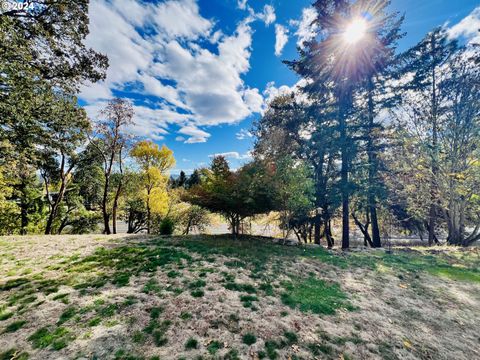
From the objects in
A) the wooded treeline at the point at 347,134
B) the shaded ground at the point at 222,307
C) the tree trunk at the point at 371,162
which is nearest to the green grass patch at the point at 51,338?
the shaded ground at the point at 222,307

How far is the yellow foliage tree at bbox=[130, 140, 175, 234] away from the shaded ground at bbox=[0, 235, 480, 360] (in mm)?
10875

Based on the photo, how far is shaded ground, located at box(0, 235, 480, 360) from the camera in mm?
3598

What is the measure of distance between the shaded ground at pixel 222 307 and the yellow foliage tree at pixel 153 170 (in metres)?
10.9

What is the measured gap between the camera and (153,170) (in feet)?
61.9

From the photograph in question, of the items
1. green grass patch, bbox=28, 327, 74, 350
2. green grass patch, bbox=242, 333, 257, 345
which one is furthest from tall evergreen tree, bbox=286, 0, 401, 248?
green grass patch, bbox=28, 327, 74, 350

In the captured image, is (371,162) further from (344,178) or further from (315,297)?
(315,297)

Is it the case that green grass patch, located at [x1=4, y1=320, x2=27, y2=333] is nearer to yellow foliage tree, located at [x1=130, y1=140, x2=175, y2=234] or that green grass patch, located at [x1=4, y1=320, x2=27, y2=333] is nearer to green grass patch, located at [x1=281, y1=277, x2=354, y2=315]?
green grass patch, located at [x1=281, y1=277, x2=354, y2=315]

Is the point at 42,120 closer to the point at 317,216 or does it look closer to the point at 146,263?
the point at 146,263

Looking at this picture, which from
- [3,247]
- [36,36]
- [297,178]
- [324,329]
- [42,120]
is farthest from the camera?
[297,178]

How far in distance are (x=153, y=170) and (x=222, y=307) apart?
16.4 m

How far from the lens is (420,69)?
40.3 ft

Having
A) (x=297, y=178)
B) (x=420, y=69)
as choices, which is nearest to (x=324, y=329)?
(x=297, y=178)

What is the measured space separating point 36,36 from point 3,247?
802 centimetres

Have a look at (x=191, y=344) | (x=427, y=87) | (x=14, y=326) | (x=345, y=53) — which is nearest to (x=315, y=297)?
(x=191, y=344)
